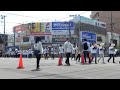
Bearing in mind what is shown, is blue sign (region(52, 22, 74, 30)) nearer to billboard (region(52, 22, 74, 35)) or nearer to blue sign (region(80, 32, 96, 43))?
billboard (region(52, 22, 74, 35))

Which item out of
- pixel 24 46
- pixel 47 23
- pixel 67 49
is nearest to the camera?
pixel 67 49

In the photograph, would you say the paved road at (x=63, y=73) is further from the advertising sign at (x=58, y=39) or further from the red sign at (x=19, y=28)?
the red sign at (x=19, y=28)

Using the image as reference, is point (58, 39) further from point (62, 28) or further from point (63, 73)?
point (63, 73)

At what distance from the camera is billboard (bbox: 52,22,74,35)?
68.3 m

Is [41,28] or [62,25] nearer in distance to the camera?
[62,25]

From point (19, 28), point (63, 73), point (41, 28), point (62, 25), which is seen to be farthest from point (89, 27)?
point (63, 73)

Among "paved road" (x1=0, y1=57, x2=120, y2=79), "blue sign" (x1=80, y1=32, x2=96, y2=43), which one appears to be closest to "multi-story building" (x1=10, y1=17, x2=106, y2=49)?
"blue sign" (x1=80, y1=32, x2=96, y2=43)

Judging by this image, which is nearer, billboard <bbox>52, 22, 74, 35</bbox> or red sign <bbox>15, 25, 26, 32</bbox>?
billboard <bbox>52, 22, 74, 35</bbox>

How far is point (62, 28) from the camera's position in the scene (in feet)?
226

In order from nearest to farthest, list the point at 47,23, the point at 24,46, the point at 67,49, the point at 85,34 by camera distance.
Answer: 1. the point at 67,49
2. the point at 85,34
3. the point at 47,23
4. the point at 24,46

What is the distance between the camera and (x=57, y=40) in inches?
2729
